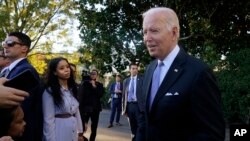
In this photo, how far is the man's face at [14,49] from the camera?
496 cm

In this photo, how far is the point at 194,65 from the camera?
118 inches

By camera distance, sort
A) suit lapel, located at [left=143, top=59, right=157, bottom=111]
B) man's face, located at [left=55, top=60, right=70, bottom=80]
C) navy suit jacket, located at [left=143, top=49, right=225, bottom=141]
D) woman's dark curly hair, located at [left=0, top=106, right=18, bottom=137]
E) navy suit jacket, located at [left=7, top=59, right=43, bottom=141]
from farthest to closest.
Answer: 1. man's face, located at [left=55, top=60, right=70, bottom=80]
2. navy suit jacket, located at [left=7, top=59, right=43, bottom=141]
3. suit lapel, located at [left=143, top=59, right=157, bottom=111]
4. navy suit jacket, located at [left=143, top=49, right=225, bottom=141]
5. woman's dark curly hair, located at [left=0, top=106, right=18, bottom=137]

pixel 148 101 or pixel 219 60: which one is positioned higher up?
pixel 219 60

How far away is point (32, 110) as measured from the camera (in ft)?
15.1

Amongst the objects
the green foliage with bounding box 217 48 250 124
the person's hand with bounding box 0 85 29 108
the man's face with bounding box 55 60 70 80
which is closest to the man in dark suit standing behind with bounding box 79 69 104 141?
the man's face with bounding box 55 60 70 80

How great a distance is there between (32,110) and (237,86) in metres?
11.2

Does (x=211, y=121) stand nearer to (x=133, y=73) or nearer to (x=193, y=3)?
(x=133, y=73)

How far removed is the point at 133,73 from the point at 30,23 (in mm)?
21134

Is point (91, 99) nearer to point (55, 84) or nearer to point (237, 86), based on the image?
point (55, 84)

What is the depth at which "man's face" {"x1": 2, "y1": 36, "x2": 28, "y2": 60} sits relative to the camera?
496 cm

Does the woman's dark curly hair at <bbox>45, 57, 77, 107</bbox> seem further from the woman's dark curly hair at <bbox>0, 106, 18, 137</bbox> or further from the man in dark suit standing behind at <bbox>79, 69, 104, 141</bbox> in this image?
the man in dark suit standing behind at <bbox>79, 69, 104, 141</bbox>

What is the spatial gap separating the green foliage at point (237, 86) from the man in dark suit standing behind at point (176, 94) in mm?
11631

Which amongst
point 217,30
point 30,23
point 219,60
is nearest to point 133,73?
point 219,60

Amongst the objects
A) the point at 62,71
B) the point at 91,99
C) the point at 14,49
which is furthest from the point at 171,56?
the point at 91,99
